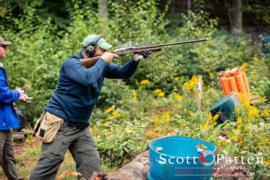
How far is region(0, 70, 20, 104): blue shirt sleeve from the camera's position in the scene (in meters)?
5.30

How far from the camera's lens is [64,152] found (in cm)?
495

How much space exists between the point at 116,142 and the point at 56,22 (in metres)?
8.16

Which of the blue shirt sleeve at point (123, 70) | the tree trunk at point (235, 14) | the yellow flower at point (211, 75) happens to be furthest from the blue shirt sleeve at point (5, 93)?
the tree trunk at point (235, 14)

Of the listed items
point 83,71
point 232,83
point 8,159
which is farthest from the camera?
point 232,83

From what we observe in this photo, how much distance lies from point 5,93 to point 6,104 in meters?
0.21

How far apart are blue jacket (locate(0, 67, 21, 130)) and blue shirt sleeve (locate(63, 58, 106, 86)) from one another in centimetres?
91

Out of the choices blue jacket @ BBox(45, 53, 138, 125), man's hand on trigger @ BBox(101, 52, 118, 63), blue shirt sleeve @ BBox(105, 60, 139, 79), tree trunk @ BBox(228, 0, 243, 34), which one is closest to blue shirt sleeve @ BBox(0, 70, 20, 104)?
blue jacket @ BBox(45, 53, 138, 125)

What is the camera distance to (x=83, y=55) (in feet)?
16.4

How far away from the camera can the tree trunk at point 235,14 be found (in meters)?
15.4

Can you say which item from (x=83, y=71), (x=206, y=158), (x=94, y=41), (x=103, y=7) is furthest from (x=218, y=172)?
(x=103, y=7)

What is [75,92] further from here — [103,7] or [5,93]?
[103,7]

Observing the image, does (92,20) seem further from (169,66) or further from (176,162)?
(176,162)

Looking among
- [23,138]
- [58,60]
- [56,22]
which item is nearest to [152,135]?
[23,138]

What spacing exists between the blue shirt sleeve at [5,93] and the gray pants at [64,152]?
29.9 inches
